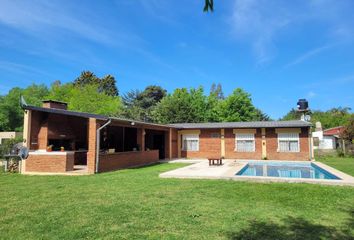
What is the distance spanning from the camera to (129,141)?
21.3 meters

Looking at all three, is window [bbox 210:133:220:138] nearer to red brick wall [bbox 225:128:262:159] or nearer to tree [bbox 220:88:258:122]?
red brick wall [bbox 225:128:262:159]

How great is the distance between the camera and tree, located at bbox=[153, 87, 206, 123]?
139ft

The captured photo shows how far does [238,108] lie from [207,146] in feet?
66.8

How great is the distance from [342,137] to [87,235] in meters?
30.0

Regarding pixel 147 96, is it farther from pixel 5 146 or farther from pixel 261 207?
pixel 261 207

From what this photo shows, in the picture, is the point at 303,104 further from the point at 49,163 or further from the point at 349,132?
the point at 49,163

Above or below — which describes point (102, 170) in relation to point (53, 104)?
below

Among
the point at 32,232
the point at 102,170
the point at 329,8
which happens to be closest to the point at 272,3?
the point at 329,8

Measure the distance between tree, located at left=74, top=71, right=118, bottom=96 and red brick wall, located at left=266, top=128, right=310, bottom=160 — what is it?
40039mm

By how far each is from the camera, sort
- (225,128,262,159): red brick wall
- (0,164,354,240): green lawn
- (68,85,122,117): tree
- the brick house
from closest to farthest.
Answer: (0,164,354,240): green lawn < the brick house < (225,128,262,159): red brick wall < (68,85,122,117): tree

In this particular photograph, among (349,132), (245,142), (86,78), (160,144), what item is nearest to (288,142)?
(245,142)

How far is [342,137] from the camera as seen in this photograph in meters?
27.5

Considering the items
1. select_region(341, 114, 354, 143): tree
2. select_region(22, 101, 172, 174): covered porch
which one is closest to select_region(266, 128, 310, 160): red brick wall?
select_region(341, 114, 354, 143): tree

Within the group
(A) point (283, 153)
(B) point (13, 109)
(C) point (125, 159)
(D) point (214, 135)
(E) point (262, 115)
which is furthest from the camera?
(E) point (262, 115)
